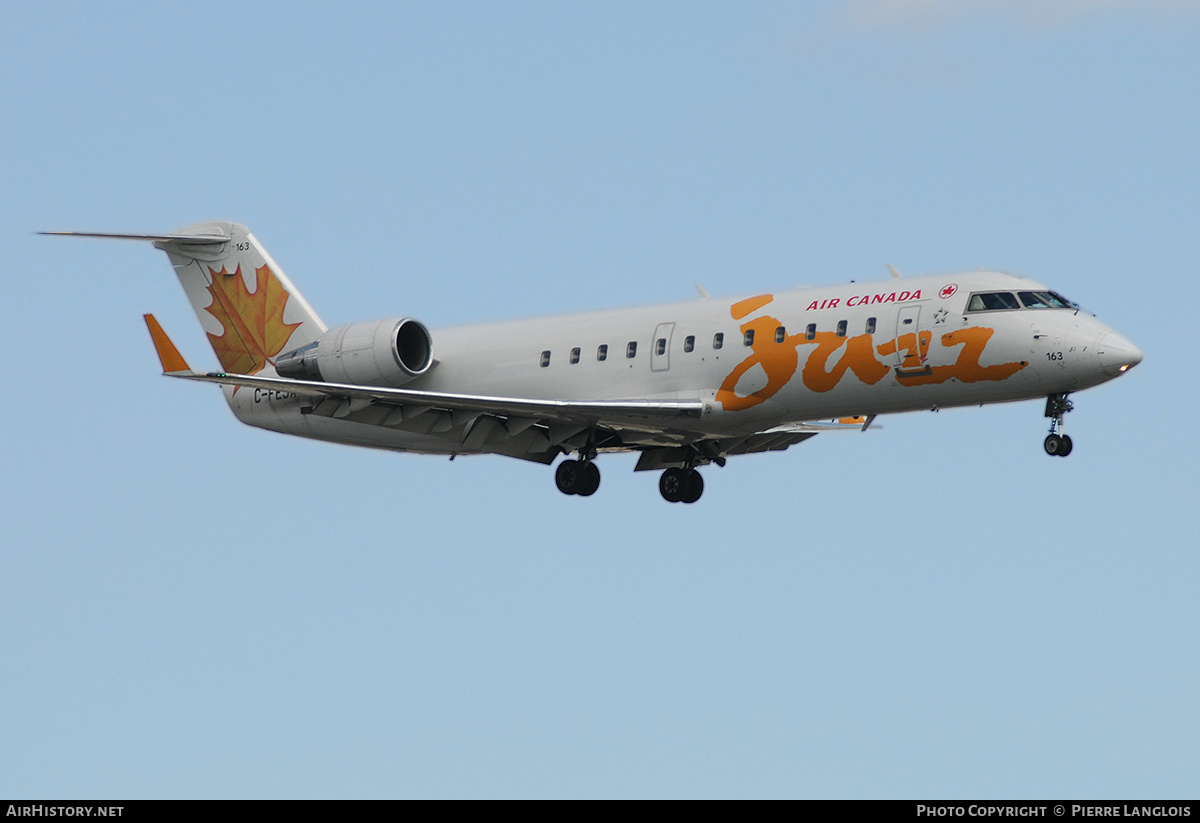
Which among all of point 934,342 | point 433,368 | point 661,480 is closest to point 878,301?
A: point 934,342

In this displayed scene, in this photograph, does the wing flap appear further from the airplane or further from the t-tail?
the t-tail

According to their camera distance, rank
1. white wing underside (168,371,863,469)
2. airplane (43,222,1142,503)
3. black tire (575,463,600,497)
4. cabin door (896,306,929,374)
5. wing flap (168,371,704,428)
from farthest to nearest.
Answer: black tire (575,463,600,497)
white wing underside (168,371,863,469)
wing flap (168,371,704,428)
cabin door (896,306,929,374)
airplane (43,222,1142,503)

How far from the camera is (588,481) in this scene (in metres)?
32.7

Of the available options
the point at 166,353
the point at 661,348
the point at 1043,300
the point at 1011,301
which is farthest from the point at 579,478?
the point at 1043,300

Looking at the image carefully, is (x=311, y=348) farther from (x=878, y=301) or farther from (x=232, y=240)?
(x=878, y=301)

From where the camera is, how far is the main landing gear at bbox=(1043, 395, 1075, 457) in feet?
91.7

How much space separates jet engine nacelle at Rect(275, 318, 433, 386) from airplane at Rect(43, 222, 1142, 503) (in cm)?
4

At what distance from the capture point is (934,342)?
28438mm

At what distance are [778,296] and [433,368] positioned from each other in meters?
7.14

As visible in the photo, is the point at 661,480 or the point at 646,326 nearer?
the point at 646,326

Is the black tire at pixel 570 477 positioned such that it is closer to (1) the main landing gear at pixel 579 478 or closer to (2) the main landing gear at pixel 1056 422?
(1) the main landing gear at pixel 579 478

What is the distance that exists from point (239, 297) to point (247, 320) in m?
0.54

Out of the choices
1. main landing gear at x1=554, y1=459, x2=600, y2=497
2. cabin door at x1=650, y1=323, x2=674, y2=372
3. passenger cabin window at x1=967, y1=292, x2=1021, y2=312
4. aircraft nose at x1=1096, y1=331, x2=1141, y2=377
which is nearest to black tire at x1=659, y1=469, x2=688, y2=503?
main landing gear at x1=554, y1=459, x2=600, y2=497

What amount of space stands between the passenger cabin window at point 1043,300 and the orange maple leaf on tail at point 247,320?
15.0m
